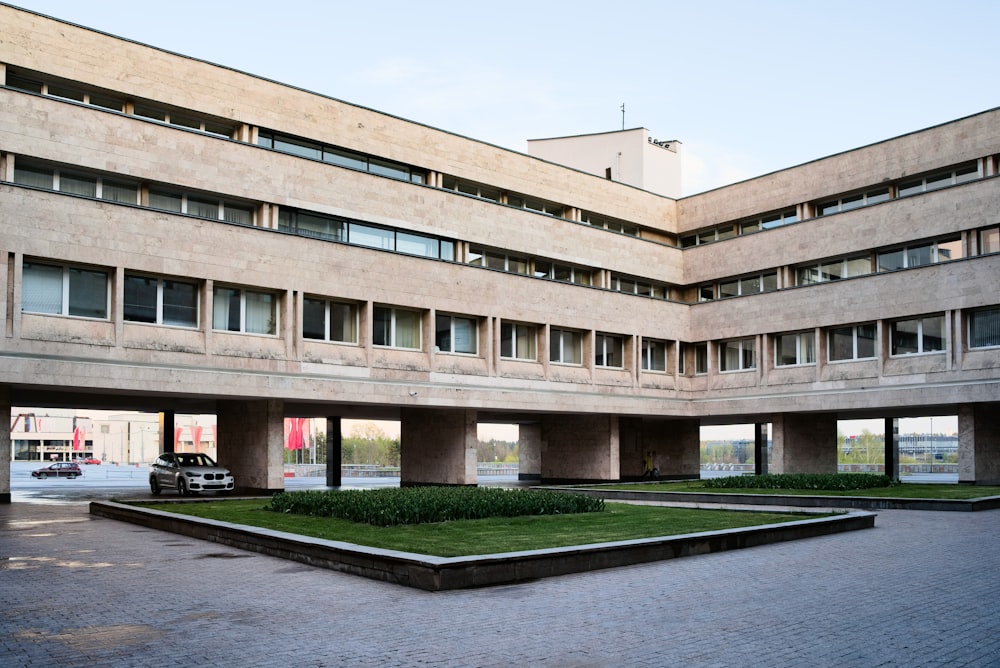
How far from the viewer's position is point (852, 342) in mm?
39406

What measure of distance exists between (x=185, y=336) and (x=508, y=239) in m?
14.9

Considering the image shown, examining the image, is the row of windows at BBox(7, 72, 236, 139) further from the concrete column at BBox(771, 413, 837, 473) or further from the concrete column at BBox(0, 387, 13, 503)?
the concrete column at BBox(771, 413, 837, 473)

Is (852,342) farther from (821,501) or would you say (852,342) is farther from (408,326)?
(408,326)

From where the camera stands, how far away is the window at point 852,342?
38.8 meters

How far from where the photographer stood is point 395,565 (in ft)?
38.2

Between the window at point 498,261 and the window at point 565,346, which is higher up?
the window at point 498,261

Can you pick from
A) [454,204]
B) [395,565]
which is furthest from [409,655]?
[454,204]

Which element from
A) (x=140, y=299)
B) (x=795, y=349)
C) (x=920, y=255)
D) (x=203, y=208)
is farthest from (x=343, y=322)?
(x=920, y=255)

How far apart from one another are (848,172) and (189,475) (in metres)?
30.4

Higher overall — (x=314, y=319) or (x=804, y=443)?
(x=314, y=319)

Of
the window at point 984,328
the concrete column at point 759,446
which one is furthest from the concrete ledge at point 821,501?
the concrete column at point 759,446

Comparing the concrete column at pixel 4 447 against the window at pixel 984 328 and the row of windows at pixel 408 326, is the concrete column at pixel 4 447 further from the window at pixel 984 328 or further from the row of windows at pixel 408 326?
the window at pixel 984 328

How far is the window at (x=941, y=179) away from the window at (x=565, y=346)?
15.5m

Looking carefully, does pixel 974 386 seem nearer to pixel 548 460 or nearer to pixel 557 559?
pixel 548 460
